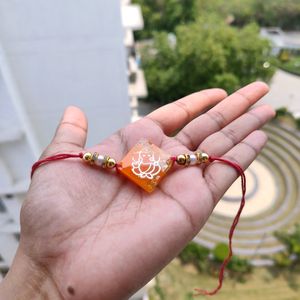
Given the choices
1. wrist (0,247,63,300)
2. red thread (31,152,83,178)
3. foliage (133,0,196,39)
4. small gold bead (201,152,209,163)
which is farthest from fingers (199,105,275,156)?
foliage (133,0,196,39)

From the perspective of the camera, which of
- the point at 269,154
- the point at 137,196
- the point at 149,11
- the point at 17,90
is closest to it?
the point at 137,196

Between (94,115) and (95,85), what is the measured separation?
58 centimetres

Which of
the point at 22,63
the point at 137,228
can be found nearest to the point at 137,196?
the point at 137,228

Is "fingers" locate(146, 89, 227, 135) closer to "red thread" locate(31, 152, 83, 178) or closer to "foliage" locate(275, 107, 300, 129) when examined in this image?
"red thread" locate(31, 152, 83, 178)

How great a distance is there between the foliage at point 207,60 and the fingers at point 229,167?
8136 mm

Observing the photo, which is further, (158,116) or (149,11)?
(149,11)

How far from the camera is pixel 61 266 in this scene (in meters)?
1.86

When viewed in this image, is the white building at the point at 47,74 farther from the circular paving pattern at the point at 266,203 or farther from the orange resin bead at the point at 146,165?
the circular paving pattern at the point at 266,203

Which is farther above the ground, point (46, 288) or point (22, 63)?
point (22, 63)

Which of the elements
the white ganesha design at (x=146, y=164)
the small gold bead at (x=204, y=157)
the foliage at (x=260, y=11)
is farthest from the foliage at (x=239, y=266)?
the foliage at (x=260, y=11)

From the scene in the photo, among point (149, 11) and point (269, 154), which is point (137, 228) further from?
point (149, 11)

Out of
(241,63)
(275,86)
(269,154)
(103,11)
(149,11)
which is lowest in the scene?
(269,154)

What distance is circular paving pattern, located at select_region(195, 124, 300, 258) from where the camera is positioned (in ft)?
25.5

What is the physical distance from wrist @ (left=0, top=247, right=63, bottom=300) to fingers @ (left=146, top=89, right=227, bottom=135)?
1.53 m
